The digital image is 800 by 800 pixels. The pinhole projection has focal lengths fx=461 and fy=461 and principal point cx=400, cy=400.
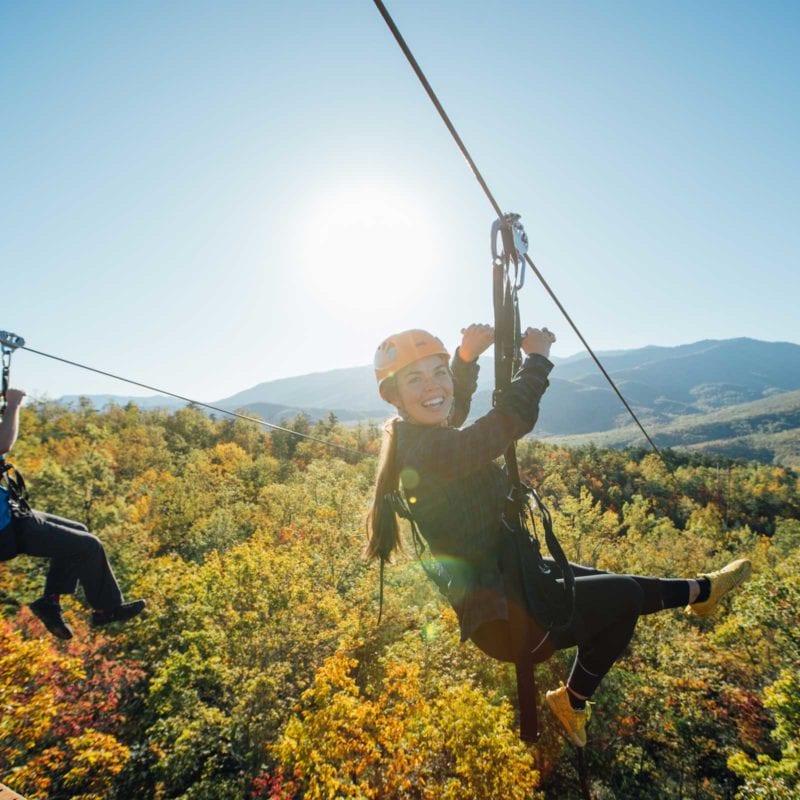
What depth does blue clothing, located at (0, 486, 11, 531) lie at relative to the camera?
392cm

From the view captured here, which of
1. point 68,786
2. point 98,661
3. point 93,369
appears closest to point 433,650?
point 68,786

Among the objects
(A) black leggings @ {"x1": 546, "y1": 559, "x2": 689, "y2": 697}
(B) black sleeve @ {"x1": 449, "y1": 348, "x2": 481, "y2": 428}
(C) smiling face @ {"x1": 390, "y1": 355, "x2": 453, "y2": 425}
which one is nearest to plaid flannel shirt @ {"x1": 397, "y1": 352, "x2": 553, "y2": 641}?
(C) smiling face @ {"x1": 390, "y1": 355, "x2": 453, "y2": 425}

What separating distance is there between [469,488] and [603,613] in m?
1.16

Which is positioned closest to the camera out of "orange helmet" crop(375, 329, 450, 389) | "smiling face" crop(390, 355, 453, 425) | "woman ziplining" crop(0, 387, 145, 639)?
"smiling face" crop(390, 355, 453, 425)

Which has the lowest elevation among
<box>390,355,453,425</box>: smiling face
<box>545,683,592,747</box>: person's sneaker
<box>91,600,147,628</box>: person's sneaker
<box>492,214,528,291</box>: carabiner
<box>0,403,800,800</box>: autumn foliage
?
<box>0,403,800,800</box>: autumn foliage

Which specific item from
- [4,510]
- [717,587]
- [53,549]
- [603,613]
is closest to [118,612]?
[53,549]

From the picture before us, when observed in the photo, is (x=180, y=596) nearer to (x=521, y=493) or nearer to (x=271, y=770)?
(x=271, y=770)

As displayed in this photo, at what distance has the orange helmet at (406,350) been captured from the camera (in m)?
2.85

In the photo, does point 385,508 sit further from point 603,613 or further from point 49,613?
point 49,613

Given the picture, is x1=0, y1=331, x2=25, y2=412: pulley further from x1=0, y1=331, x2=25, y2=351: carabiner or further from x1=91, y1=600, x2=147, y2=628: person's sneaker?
x1=91, y1=600, x2=147, y2=628: person's sneaker

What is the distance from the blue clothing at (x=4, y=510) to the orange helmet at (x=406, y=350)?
140 inches

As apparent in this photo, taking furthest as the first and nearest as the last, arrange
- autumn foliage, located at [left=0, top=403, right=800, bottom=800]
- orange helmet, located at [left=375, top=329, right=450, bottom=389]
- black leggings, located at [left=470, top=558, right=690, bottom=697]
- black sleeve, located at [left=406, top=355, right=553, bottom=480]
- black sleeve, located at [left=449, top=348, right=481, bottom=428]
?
autumn foliage, located at [left=0, top=403, right=800, bottom=800] < black sleeve, located at [left=449, top=348, right=481, bottom=428] < orange helmet, located at [left=375, top=329, right=450, bottom=389] < black leggings, located at [left=470, top=558, right=690, bottom=697] < black sleeve, located at [left=406, top=355, right=553, bottom=480]

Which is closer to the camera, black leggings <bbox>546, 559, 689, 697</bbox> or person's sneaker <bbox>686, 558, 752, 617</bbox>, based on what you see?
black leggings <bbox>546, 559, 689, 697</bbox>

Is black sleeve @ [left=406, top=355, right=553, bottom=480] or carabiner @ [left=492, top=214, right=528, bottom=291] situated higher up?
carabiner @ [left=492, top=214, right=528, bottom=291]
